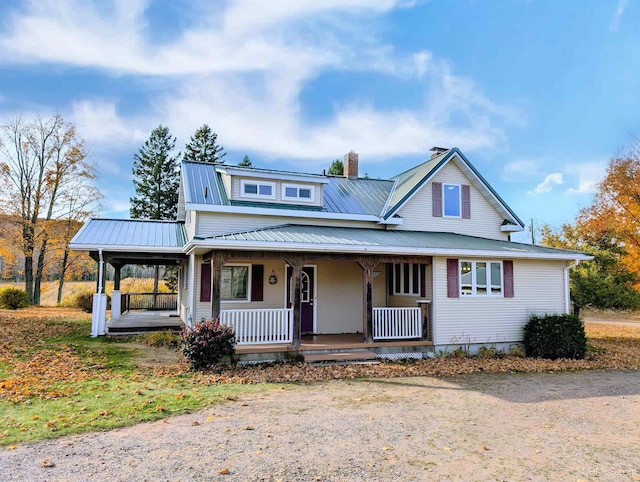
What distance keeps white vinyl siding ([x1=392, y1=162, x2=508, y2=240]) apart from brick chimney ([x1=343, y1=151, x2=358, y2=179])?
3721 mm

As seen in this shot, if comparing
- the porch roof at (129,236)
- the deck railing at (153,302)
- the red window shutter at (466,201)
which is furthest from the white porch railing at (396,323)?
the deck railing at (153,302)

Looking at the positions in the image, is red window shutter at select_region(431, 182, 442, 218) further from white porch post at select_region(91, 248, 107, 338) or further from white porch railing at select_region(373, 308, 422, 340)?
white porch post at select_region(91, 248, 107, 338)

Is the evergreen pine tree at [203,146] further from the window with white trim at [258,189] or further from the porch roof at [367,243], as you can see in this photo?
the porch roof at [367,243]

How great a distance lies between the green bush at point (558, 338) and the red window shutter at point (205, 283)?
32.1 ft

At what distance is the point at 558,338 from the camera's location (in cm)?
1236

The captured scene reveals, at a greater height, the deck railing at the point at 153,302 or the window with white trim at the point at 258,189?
the window with white trim at the point at 258,189

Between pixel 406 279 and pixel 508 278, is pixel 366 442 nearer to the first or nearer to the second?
pixel 406 279

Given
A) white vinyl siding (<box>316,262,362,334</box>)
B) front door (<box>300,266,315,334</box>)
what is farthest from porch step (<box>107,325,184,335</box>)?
white vinyl siding (<box>316,262,362,334</box>)

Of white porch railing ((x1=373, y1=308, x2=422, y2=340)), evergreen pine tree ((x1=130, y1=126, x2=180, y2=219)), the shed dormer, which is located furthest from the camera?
evergreen pine tree ((x1=130, y1=126, x2=180, y2=219))

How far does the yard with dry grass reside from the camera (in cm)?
631

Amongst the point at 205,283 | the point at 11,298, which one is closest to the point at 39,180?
the point at 11,298

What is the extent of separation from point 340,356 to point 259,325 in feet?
7.44

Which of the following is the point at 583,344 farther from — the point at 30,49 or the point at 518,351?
the point at 30,49

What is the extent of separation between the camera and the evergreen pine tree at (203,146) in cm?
3681
